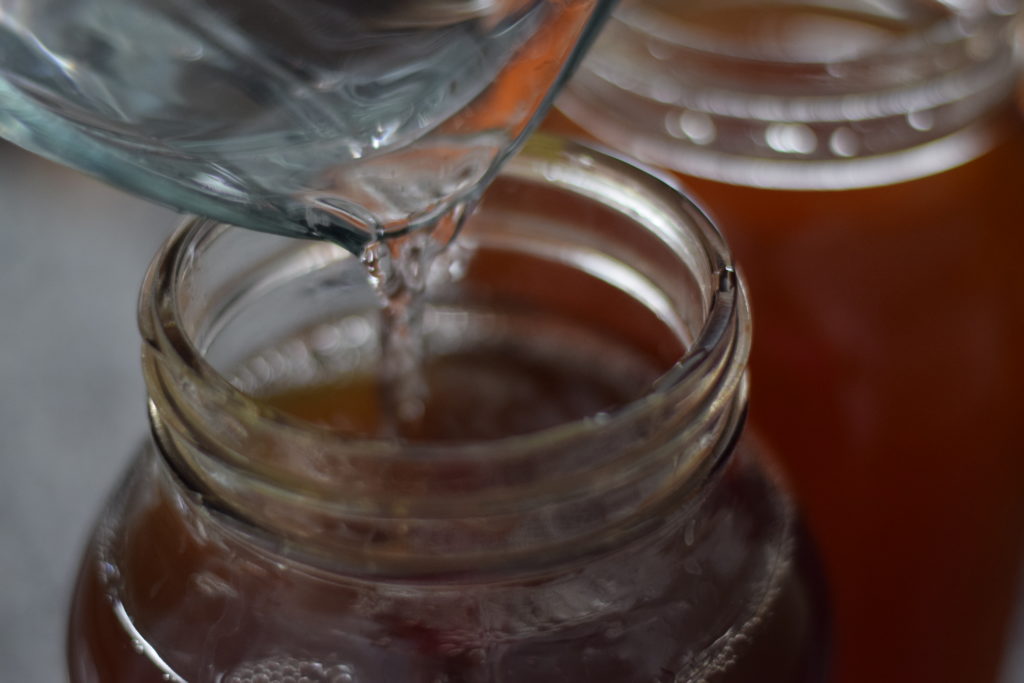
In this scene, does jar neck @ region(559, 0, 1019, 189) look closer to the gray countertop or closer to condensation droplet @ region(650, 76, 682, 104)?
condensation droplet @ region(650, 76, 682, 104)

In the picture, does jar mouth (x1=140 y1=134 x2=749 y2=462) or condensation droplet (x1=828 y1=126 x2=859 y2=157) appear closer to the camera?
jar mouth (x1=140 y1=134 x2=749 y2=462)

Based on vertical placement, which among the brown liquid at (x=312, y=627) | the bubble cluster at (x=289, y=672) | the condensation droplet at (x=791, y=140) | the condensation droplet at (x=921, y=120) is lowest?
the bubble cluster at (x=289, y=672)

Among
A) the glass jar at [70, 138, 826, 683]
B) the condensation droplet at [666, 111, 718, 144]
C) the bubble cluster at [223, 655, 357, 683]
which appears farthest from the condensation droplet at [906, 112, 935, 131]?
the bubble cluster at [223, 655, 357, 683]

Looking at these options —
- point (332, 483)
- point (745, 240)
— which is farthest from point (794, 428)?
point (332, 483)

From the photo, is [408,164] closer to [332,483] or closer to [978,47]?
[332,483]

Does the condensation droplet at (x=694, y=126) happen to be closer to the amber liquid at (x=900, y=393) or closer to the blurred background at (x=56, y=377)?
the amber liquid at (x=900, y=393)

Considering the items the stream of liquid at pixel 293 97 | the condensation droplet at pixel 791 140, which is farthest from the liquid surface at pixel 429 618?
the condensation droplet at pixel 791 140

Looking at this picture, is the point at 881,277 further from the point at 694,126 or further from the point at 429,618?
the point at 429,618
